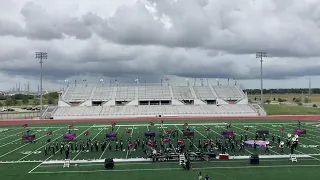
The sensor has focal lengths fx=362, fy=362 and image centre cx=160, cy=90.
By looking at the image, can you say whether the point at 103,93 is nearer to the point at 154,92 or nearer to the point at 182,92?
the point at 154,92

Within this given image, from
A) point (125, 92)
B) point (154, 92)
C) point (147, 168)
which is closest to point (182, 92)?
point (154, 92)

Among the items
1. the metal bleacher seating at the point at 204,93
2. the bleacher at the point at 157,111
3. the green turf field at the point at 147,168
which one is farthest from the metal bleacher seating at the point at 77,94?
the green turf field at the point at 147,168

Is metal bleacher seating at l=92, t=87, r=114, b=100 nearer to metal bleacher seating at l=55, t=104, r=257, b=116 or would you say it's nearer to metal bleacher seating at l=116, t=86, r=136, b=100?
metal bleacher seating at l=116, t=86, r=136, b=100

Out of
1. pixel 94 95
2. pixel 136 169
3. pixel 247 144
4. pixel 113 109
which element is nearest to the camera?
pixel 136 169

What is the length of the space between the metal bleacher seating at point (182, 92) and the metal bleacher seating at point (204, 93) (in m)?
1.89

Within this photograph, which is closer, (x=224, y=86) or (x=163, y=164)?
(x=163, y=164)

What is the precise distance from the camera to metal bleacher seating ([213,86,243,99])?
83.5m

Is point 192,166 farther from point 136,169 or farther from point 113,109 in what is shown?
point 113,109

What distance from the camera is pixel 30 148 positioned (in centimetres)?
3319

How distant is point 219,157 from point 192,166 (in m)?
3.10

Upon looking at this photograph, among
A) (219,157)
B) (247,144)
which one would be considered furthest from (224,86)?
(219,157)

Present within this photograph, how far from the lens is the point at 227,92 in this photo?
8644 cm

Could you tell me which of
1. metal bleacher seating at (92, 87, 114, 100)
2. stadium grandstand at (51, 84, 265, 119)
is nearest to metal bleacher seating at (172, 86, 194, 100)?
stadium grandstand at (51, 84, 265, 119)

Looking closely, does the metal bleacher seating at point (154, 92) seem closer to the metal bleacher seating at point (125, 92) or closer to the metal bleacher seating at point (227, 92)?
the metal bleacher seating at point (125, 92)
